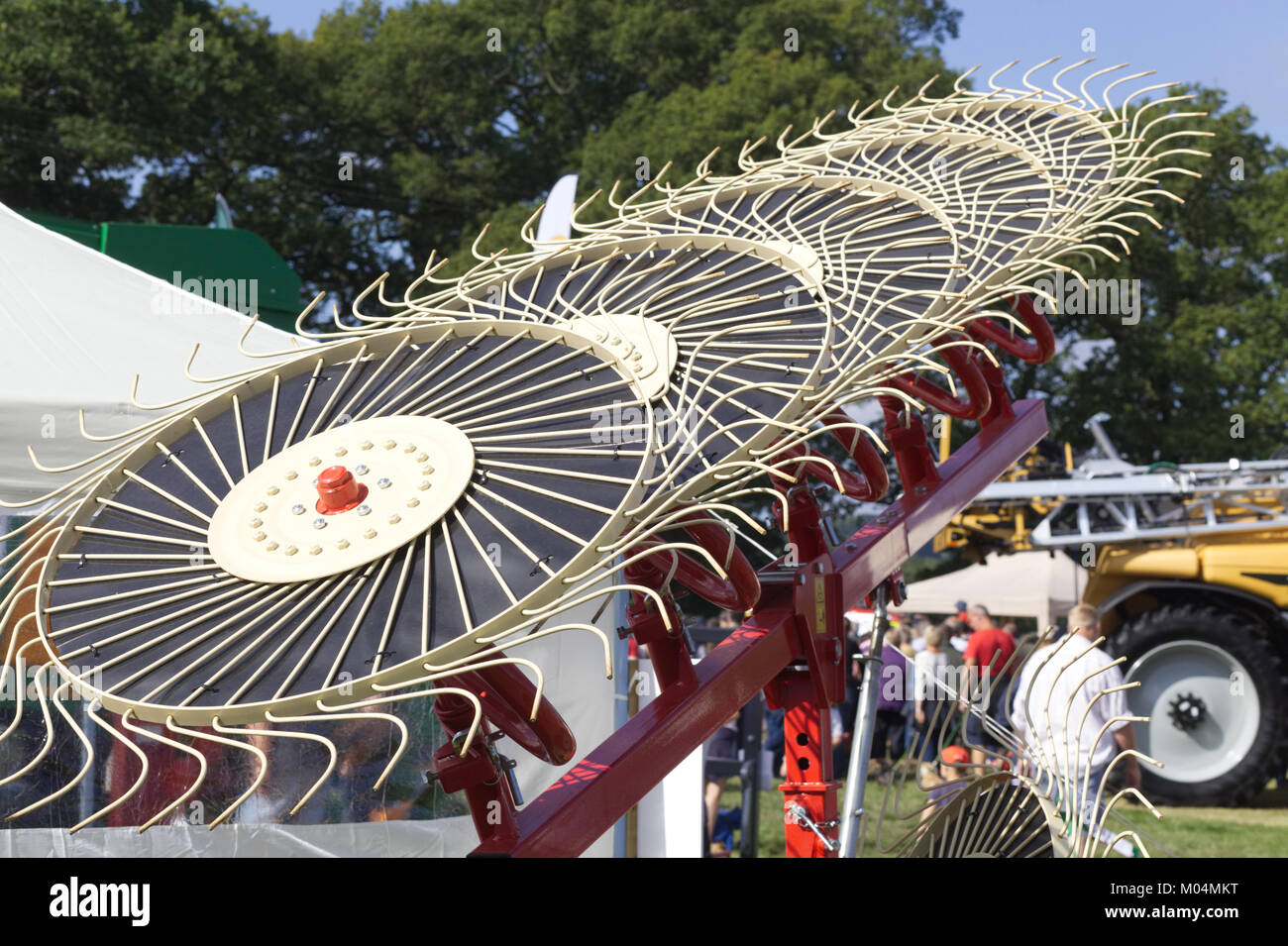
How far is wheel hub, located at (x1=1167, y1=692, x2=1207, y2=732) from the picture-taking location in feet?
25.7

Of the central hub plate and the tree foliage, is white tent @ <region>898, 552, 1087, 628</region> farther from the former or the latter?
the central hub plate

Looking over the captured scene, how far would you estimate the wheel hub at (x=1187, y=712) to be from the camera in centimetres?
782

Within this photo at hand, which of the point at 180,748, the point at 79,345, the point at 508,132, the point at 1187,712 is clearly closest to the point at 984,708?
the point at 180,748

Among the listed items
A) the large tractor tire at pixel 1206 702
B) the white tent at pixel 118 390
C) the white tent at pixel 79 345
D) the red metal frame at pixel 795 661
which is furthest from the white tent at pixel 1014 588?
the white tent at pixel 79 345

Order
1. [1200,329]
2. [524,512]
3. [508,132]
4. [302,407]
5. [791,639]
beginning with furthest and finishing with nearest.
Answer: [508,132] → [1200,329] → [791,639] → [302,407] → [524,512]

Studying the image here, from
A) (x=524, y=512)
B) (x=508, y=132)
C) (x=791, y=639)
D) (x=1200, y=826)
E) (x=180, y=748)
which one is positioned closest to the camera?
(x=180, y=748)

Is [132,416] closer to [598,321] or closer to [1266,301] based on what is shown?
[598,321]

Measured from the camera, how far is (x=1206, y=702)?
7879 millimetres

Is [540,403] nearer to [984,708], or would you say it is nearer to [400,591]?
[400,591]

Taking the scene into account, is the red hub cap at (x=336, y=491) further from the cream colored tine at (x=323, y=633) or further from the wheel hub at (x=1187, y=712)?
the wheel hub at (x=1187, y=712)

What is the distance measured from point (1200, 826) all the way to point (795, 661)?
4.78 m

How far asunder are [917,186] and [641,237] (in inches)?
32.0

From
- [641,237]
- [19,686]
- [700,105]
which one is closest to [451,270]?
[700,105]
